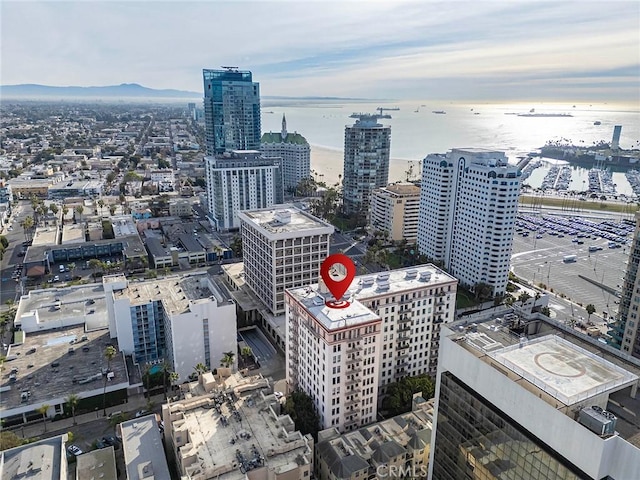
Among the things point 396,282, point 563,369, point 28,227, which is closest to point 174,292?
point 396,282

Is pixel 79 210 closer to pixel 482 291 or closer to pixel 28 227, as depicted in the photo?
pixel 28 227

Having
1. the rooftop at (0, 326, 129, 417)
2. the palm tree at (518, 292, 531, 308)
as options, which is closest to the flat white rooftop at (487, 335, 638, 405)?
the rooftop at (0, 326, 129, 417)

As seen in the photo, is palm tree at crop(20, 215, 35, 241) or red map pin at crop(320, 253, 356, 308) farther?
palm tree at crop(20, 215, 35, 241)

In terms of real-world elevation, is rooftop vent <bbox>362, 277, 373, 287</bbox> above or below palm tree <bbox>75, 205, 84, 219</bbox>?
above

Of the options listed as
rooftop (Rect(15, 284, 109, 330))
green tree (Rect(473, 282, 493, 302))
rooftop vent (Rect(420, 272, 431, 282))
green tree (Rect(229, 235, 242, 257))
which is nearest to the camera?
rooftop vent (Rect(420, 272, 431, 282))

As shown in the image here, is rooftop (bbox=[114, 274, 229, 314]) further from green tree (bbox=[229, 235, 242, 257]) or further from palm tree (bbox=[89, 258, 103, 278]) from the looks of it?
green tree (bbox=[229, 235, 242, 257])
